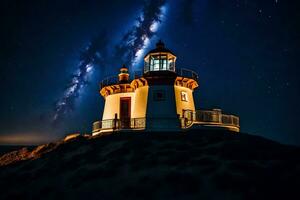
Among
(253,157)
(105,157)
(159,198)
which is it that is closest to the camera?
(159,198)

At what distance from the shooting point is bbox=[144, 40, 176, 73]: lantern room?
31625 millimetres

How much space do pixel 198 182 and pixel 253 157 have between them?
5.55 m

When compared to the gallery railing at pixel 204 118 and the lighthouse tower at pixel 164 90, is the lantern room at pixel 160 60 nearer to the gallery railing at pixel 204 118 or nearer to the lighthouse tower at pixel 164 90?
the lighthouse tower at pixel 164 90

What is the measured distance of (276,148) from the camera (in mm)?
23750

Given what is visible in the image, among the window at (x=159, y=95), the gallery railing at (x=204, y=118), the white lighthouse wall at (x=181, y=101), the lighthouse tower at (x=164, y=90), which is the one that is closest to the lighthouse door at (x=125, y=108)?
the lighthouse tower at (x=164, y=90)

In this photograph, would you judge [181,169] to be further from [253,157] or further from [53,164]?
[53,164]

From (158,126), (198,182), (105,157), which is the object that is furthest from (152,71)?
(198,182)

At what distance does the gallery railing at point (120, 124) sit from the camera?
30344mm

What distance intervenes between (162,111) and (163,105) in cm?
66

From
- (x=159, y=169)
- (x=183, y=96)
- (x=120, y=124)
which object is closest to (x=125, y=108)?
(x=120, y=124)

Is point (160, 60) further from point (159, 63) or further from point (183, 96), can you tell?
point (183, 96)

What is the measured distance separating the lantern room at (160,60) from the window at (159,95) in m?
2.44

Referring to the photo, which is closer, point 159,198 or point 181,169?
point 159,198

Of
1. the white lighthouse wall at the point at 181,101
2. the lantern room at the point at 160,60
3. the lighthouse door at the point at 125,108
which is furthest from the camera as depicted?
the lighthouse door at the point at 125,108
